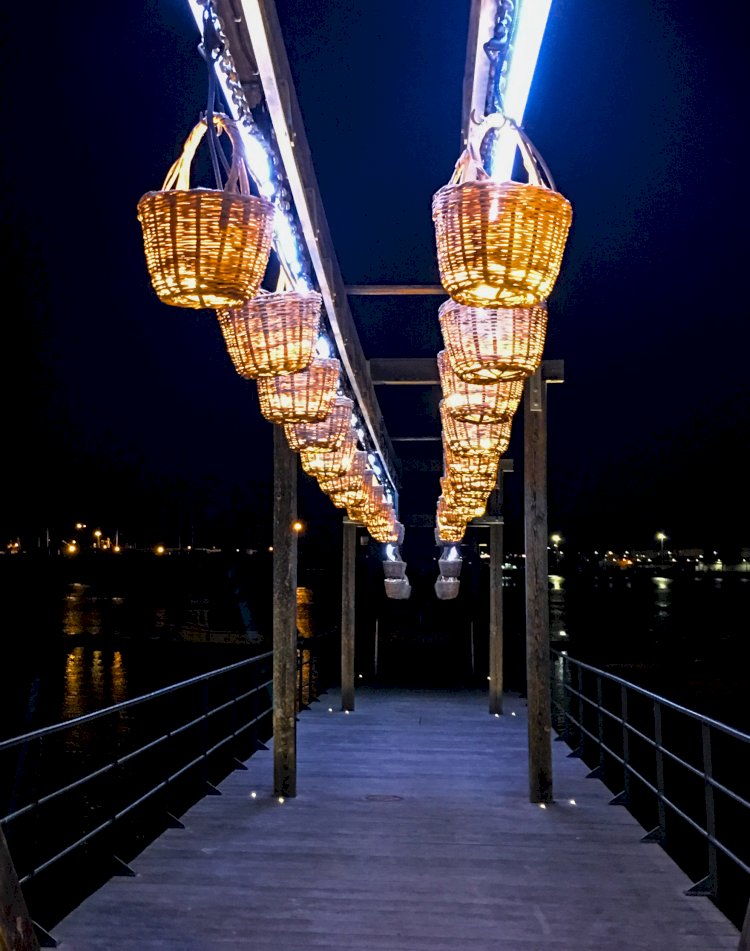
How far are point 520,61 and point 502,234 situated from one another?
0.53 m

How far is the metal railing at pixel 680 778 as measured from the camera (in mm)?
4832

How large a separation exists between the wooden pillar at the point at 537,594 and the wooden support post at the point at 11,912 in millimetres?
4971

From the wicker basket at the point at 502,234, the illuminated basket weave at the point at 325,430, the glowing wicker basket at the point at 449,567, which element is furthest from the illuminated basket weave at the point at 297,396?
the glowing wicker basket at the point at 449,567

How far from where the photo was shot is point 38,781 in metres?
20.2

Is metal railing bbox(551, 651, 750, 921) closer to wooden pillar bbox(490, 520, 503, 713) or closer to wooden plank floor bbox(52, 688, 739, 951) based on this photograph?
wooden plank floor bbox(52, 688, 739, 951)

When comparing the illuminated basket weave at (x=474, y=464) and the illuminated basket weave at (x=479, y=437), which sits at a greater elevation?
the illuminated basket weave at (x=479, y=437)

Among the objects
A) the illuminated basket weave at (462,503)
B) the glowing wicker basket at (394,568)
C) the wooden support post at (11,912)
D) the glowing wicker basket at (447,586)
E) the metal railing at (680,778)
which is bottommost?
the metal railing at (680,778)

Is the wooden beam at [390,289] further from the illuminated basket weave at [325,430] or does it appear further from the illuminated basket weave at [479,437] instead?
the illuminated basket weave at [479,437]

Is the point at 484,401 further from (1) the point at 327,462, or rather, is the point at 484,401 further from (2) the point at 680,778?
(2) the point at 680,778

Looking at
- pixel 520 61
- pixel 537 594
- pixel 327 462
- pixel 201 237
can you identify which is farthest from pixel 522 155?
pixel 537 594

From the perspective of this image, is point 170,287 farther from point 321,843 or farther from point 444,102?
point 321,843

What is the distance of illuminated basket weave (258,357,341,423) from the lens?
4059 millimetres

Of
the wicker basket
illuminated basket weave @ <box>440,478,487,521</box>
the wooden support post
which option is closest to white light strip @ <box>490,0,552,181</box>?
the wicker basket

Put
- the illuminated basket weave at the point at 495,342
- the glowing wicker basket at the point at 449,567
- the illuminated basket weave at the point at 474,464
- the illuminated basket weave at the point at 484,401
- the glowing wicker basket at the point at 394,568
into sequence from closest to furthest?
the illuminated basket weave at the point at 495,342, the illuminated basket weave at the point at 484,401, the illuminated basket weave at the point at 474,464, the glowing wicker basket at the point at 449,567, the glowing wicker basket at the point at 394,568
